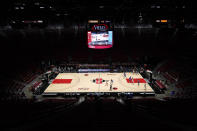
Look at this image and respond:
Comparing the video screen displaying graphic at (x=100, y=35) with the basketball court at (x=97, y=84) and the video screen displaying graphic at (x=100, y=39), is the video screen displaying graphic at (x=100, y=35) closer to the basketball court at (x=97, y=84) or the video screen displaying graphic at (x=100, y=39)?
the video screen displaying graphic at (x=100, y=39)

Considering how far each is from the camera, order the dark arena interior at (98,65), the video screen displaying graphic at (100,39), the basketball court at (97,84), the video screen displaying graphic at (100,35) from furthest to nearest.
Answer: the video screen displaying graphic at (100,39)
the video screen displaying graphic at (100,35)
the basketball court at (97,84)
the dark arena interior at (98,65)

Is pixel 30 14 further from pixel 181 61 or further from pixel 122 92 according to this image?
pixel 181 61

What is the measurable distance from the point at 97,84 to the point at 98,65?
6.07 meters

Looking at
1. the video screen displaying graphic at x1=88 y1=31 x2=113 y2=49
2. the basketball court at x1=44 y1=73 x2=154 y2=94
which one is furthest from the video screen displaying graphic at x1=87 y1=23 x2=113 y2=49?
the basketball court at x1=44 y1=73 x2=154 y2=94

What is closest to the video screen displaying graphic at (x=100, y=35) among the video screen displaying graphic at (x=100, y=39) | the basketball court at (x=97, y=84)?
the video screen displaying graphic at (x=100, y=39)

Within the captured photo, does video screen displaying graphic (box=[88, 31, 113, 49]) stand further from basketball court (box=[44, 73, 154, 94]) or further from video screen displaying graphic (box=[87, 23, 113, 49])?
basketball court (box=[44, 73, 154, 94])

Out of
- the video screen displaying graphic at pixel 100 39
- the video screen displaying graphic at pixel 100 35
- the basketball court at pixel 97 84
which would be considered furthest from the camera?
the video screen displaying graphic at pixel 100 39

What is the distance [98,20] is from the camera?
1443cm

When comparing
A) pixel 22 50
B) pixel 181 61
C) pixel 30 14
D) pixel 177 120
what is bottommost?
pixel 177 120

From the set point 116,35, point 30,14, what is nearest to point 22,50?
point 30,14

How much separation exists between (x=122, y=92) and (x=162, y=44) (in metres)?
10.5

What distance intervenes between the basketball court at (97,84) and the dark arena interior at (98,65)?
0.08 m

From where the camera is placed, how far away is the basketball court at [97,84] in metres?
14.3

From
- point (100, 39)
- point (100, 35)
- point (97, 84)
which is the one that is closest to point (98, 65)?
point (97, 84)
